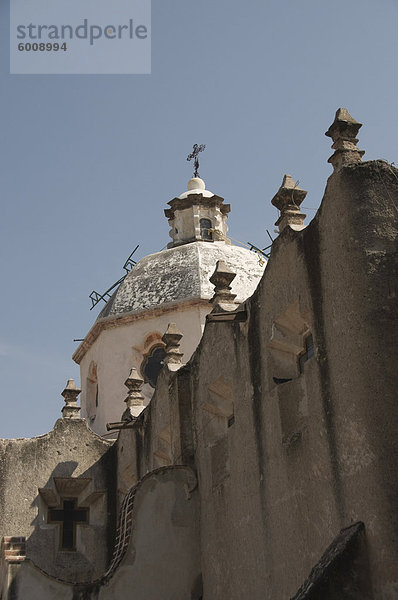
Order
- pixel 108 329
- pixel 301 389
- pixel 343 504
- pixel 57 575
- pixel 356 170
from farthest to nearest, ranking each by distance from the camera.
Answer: pixel 108 329, pixel 57 575, pixel 301 389, pixel 356 170, pixel 343 504

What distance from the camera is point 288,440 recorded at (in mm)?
10359

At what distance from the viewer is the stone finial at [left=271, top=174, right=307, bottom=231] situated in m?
11.1

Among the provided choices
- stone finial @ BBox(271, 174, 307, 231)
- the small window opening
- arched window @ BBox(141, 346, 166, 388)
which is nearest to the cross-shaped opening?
arched window @ BBox(141, 346, 166, 388)

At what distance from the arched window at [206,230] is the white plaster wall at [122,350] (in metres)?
4.16

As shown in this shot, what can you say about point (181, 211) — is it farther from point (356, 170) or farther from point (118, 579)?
point (356, 170)

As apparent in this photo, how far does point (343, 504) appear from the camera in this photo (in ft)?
29.2

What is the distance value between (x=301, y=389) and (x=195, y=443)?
3.69 metres

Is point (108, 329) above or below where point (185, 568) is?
above

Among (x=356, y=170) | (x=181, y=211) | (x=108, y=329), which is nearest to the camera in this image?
(x=356, y=170)

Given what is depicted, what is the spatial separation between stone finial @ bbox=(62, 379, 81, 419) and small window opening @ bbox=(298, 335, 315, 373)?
9.33 m

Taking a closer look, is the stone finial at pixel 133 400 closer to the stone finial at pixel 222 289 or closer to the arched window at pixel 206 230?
the stone finial at pixel 222 289

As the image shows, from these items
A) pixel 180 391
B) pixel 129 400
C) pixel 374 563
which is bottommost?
pixel 374 563

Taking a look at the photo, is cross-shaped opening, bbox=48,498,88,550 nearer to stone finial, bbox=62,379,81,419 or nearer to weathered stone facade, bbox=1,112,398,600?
stone finial, bbox=62,379,81,419

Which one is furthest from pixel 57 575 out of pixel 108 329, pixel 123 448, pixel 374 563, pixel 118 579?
A: pixel 374 563
